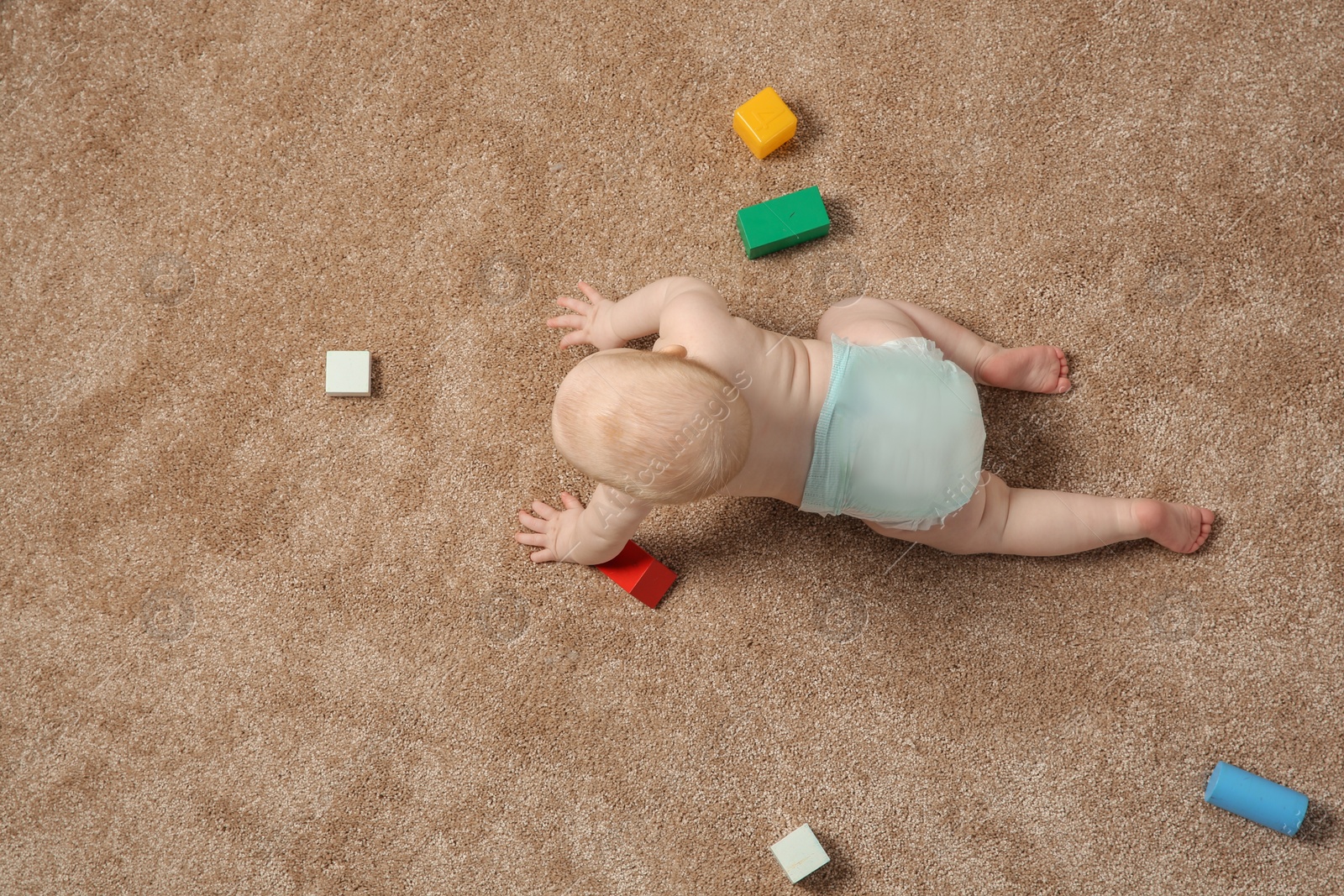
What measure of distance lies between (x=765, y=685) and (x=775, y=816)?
137 millimetres

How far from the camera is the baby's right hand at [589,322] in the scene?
0.88 meters

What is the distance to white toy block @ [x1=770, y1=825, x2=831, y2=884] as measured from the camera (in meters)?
0.85

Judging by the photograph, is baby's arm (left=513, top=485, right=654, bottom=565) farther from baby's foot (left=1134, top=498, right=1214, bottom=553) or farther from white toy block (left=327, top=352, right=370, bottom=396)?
baby's foot (left=1134, top=498, right=1214, bottom=553)

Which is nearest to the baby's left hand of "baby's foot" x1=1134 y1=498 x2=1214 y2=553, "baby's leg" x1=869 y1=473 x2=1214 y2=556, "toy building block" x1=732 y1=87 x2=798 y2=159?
"baby's leg" x1=869 y1=473 x2=1214 y2=556

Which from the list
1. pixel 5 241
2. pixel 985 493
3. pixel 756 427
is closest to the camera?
pixel 756 427

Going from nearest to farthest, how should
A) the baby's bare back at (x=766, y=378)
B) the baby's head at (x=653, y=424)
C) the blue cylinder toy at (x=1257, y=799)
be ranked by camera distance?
the baby's head at (x=653, y=424) → the baby's bare back at (x=766, y=378) → the blue cylinder toy at (x=1257, y=799)

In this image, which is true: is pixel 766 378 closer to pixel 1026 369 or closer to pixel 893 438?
pixel 893 438

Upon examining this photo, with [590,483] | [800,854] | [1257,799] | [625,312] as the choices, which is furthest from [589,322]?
[1257,799]

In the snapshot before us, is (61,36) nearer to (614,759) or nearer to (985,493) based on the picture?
(614,759)

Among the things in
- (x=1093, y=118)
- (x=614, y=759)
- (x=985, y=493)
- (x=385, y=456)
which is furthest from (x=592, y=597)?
(x=1093, y=118)

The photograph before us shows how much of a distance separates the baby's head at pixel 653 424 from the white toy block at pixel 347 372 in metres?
0.35

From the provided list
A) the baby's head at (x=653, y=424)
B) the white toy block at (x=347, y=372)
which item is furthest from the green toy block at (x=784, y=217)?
the white toy block at (x=347, y=372)

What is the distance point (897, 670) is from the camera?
0.90m

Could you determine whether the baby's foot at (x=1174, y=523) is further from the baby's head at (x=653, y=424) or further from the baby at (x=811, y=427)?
the baby's head at (x=653, y=424)
